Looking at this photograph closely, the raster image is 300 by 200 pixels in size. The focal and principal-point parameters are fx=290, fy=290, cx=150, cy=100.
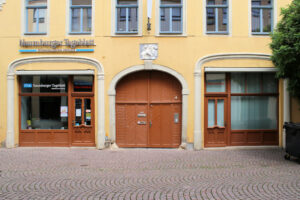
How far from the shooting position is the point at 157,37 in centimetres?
1101

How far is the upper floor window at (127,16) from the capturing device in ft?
36.4

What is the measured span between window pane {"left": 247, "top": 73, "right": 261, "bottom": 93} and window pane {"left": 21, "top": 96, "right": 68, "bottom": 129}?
7.20 m

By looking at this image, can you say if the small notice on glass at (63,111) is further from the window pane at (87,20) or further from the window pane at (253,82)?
the window pane at (253,82)

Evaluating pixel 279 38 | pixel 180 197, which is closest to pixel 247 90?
pixel 279 38

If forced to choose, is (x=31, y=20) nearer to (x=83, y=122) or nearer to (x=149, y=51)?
(x=83, y=122)

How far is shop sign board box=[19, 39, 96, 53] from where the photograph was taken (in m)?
11.0

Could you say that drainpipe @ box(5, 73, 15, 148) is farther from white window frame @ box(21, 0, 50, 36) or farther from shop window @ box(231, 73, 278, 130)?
shop window @ box(231, 73, 278, 130)

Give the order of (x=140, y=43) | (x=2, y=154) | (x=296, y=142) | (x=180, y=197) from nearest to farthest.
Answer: (x=180, y=197) < (x=296, y=142) < (x=2, y=154) < (x=140, y=43)

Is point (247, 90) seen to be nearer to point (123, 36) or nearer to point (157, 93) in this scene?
point (157, 93)

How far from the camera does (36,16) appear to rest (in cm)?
1126

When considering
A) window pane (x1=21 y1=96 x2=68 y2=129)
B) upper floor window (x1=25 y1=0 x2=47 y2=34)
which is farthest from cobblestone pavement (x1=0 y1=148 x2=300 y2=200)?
upper floor window (x1=25 y1=0 x2=47 y2=34)

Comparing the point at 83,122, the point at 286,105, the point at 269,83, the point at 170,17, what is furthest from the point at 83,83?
the point at 286,105

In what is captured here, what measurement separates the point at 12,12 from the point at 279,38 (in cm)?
963

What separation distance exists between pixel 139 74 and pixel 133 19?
6.92 feet
